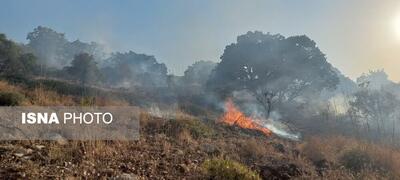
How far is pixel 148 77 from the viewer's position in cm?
6888

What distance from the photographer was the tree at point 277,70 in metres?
44.5

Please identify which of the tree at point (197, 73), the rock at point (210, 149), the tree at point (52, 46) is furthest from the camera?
the tree at point (52, 46)

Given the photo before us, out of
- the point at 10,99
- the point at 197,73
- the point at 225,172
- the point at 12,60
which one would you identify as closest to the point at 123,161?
the point at 225,172

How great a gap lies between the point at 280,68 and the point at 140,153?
125 feet

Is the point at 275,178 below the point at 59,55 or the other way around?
below

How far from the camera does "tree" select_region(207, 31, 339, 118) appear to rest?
44.5 metres

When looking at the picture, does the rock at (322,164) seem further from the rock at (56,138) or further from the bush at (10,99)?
the bush at (10,99)

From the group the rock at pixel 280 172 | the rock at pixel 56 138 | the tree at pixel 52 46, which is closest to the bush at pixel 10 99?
the rock at pixel 56 138

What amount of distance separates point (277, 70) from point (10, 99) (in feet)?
117

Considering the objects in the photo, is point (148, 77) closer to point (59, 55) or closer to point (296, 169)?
point (59, 55)

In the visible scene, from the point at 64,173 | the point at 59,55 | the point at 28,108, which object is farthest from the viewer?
the point at 59,55

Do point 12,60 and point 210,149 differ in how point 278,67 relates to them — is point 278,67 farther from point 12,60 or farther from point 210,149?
point 210,149

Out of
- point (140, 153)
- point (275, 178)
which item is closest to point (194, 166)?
point (140, 153)

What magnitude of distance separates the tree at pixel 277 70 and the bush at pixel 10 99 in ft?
109
